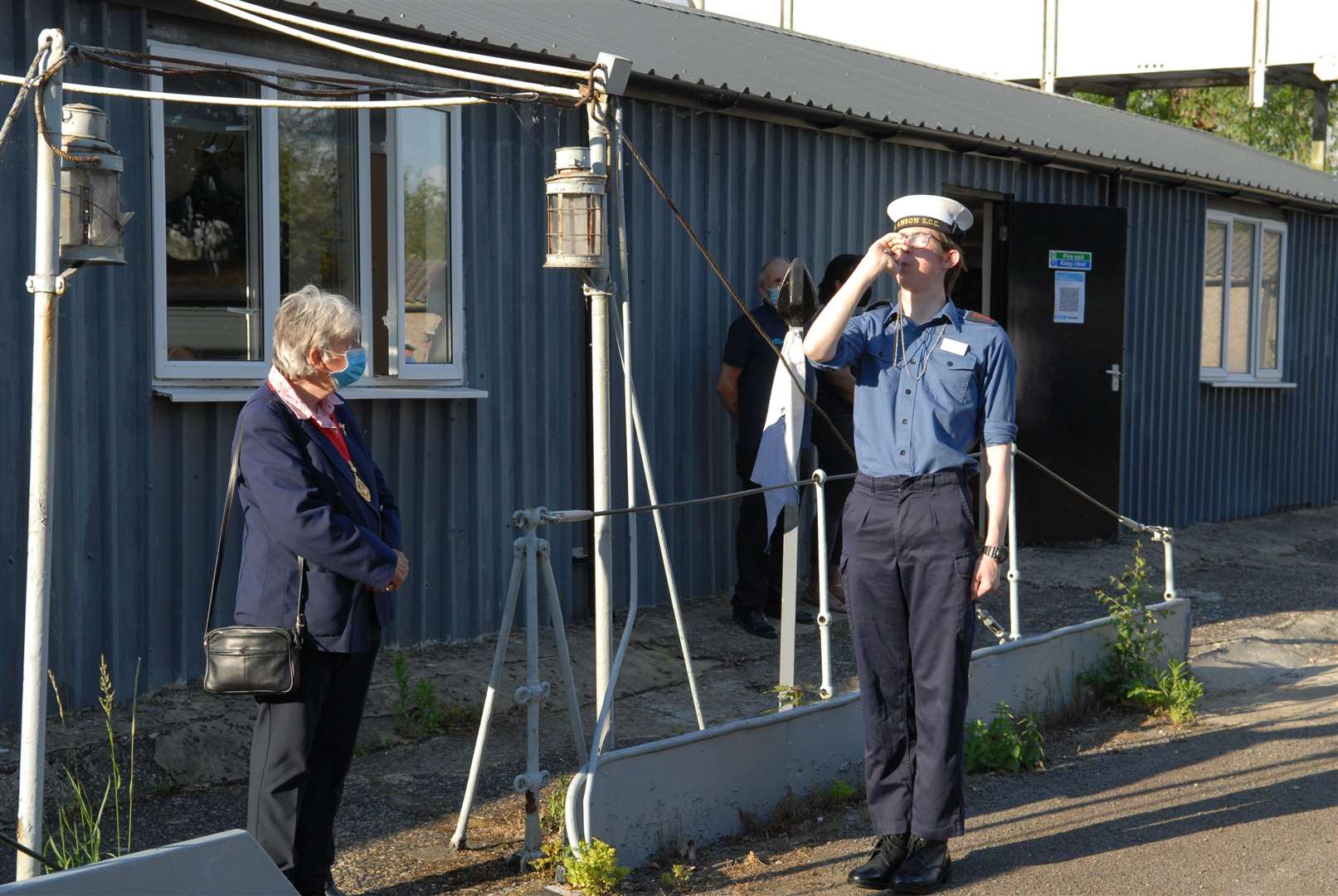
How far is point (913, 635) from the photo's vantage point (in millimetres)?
4438

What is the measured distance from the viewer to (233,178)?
6.26 metres

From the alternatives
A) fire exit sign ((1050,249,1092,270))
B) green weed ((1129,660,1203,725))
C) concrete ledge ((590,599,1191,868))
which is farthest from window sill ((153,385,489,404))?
fire exit sign ((1050,249,1092,270))

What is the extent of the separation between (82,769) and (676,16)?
20.3ft

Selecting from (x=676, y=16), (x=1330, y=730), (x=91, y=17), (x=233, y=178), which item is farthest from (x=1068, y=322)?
(x=91, y=17)

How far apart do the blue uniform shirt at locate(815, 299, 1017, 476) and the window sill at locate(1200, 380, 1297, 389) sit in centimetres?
911

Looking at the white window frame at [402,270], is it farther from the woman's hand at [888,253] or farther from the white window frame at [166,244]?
the woman's hand at [888,253]

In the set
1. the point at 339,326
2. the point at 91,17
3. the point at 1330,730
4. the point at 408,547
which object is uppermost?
the point at 91,17

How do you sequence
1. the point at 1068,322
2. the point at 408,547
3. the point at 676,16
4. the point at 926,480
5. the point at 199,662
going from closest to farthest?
1. the point at 926,480
2. the point at 199,662
3. the point at 408,547
4. the point at 676,16
5. the point at 1068,322

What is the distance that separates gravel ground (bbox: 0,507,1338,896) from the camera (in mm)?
4637

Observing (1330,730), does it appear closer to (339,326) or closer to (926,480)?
(926,480)

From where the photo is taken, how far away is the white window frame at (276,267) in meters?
5.89

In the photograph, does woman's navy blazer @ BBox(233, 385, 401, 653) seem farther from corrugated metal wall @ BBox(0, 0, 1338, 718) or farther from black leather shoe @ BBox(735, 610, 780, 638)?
black leather shoe @ BBox(735, 610, 780, 638)

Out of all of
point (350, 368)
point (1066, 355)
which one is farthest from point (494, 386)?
point (1066, 355)

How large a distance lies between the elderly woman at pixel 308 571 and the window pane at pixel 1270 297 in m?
12.0
